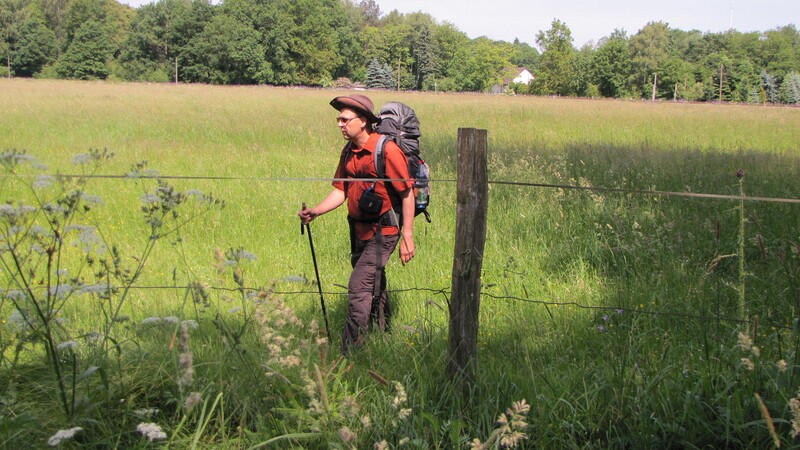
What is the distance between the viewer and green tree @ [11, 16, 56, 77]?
3435 inches

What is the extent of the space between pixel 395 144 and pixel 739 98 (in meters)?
93.2

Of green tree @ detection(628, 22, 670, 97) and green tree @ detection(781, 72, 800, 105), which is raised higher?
green tree @ detection(628, 22, 670, 97)

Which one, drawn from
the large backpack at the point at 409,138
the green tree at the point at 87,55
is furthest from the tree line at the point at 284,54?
the large backpack at the point at 409,138

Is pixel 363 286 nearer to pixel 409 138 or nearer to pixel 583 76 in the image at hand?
pixel 409 138

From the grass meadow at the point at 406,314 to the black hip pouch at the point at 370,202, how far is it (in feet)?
1.57

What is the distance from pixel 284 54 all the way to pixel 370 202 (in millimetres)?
94887

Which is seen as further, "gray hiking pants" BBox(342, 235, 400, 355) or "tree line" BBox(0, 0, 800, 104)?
"tree line" BBox(0, 0, 800, 104)

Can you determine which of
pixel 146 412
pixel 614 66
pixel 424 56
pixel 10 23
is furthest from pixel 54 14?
pixel 146 412

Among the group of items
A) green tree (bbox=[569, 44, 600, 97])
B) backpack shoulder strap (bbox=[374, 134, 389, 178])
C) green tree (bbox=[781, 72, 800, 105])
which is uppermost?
green tree (bbox=[569, 44, 600, 97])

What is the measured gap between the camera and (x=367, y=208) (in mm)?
3943

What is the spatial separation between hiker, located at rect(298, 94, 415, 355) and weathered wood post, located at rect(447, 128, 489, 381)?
3.30 feet

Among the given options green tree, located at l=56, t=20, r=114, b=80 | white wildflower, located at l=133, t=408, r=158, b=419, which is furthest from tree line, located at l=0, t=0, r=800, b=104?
white wildflower, located at l=133, t=408, r=158, b=419

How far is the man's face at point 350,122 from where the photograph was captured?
394 cm

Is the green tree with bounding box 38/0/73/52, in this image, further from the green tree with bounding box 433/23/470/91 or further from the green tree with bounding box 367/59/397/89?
the green tree with bounding box 433/23/470/91
